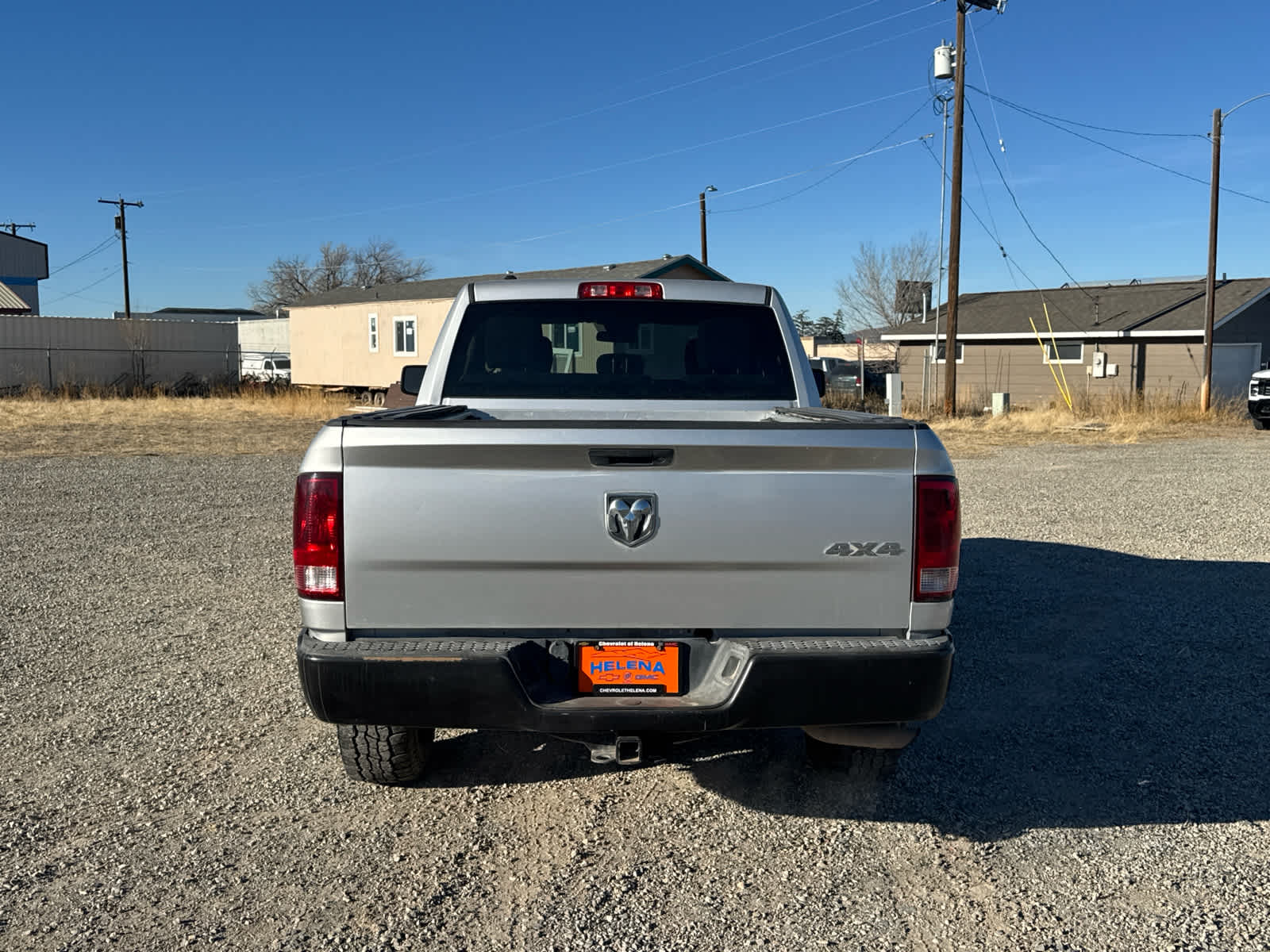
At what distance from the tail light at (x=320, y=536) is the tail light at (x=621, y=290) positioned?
2094 millimetres

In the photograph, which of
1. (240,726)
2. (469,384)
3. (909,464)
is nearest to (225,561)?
(240,726)

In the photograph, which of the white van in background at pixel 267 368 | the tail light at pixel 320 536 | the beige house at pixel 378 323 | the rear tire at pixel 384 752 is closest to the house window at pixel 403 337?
the beige house at pixel 378 323

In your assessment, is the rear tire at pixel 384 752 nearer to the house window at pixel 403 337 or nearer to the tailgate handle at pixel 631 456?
the tailgate handle at pixel 631 456

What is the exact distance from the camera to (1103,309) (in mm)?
33719

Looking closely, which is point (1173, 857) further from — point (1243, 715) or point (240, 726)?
point (240, 726)

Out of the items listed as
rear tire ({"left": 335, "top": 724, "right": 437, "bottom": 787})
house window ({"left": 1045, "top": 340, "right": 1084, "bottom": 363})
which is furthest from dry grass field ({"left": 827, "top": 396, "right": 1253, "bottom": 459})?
rear tire ({"left": 335, "top": 724, "right": 437, "bottom": 787})

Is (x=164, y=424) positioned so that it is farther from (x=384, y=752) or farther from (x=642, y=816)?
(x=642, y=816)

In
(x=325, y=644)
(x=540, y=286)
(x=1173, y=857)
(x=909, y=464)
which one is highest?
(x=540, y=286)

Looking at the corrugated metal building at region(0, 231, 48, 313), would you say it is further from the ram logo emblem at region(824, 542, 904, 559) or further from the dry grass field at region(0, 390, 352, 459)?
the ram logo emblem at region(824, 542, 904, 559)

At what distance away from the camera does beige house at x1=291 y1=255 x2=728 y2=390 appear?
29828mm

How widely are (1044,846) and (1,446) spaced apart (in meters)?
19.2

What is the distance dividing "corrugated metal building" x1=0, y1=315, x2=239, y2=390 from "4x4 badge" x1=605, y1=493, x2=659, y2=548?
119ft

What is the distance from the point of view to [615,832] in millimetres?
3764

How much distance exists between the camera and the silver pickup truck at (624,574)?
3160mm
